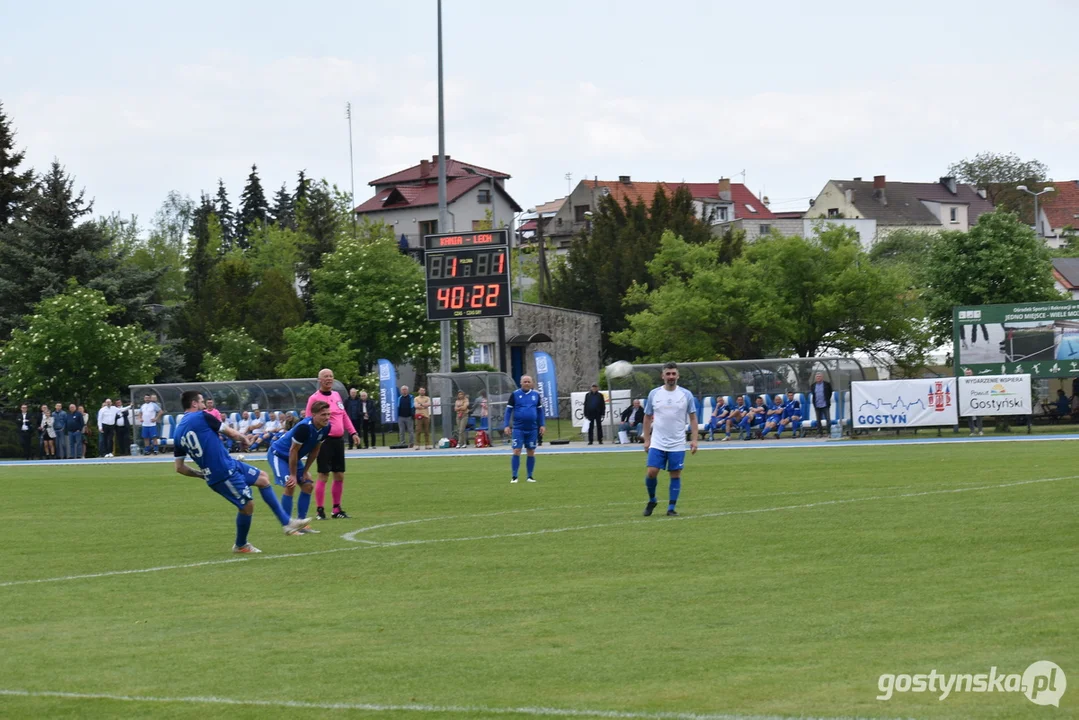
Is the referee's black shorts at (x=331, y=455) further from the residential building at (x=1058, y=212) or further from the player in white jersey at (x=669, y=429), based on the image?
the residential building at (x=1058, y=212)

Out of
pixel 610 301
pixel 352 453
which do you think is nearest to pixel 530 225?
pixel 610 301

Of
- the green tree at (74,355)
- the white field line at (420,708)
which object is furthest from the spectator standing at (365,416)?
the white field line at (420,708)

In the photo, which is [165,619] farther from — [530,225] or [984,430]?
[530,225]

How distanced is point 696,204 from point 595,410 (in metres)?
80.8

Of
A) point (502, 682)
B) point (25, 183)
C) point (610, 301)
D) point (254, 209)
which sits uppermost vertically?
point (254, 209)

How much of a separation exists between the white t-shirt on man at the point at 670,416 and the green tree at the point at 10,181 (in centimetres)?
5479

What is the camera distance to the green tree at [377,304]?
63.6 meters

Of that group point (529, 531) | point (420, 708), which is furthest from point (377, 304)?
point (420, 708)

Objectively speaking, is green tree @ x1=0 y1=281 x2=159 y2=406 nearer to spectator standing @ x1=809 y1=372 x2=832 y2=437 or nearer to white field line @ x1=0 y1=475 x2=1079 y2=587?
spectator standing @ x1=809 y1=372 x2=832 y2=437

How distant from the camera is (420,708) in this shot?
7031mm

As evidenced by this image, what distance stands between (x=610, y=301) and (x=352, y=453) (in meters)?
30.6

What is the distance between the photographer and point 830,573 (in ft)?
37.0

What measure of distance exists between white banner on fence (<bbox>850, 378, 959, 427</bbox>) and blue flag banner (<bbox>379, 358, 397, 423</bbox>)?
630 inches

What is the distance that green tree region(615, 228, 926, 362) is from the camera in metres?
53.1
